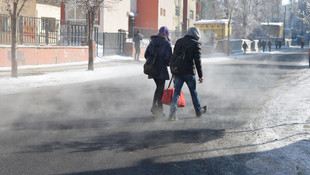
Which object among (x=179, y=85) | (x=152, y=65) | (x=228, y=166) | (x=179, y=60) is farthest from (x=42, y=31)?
(x=228, y=166)

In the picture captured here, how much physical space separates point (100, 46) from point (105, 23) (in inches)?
299

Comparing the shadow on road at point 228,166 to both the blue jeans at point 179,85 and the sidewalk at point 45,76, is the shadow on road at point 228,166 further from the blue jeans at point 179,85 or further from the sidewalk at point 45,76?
the sidewalk at point 45,76

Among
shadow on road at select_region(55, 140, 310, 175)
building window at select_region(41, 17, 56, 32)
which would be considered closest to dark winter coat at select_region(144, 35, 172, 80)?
shadow on road at select_region(55, 140, 310, 175)

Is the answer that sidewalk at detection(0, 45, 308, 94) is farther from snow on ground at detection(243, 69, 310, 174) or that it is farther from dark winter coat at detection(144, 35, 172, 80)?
snow on ground at detection(243, 69, 310, 174)

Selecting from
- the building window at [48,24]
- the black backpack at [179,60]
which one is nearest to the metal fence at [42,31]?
the building window at [48,24]

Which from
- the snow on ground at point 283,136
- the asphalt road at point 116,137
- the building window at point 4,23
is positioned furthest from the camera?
the building window at point 4,23

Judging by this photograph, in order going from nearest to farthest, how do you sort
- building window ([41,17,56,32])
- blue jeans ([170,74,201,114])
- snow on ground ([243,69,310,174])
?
1. snow on ground ([243,69,310,174])
2. blue jeans ([170,74,201,114])
3. building window ([41,17,56,32])

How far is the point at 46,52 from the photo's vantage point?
19.5m

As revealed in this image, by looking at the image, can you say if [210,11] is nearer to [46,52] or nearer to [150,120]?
[46,52]

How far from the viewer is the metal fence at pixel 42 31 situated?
60.4 feet

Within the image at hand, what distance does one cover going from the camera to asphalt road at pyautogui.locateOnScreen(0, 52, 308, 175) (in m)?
4.54

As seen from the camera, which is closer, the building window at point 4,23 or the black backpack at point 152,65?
the black backpack at point 152,65

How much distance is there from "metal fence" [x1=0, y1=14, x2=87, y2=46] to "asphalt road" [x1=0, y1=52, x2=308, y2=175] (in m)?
8.93

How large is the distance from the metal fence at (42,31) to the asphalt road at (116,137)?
8932 mm
